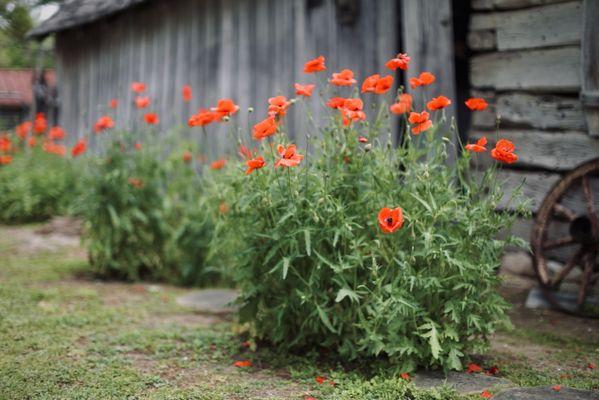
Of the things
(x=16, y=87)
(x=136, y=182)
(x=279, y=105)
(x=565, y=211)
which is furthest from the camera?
(x=16, y=87)

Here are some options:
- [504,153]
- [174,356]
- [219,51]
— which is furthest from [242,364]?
[219,51]

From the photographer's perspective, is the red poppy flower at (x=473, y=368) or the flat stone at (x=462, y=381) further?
the red poppy flower at (x=473, y=368)

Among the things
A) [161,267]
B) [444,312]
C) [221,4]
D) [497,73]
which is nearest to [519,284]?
[497,73]

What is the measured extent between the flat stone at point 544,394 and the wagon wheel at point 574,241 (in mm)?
1666

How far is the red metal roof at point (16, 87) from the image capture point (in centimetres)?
2100

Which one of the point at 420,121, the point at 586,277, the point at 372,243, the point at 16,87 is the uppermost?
the point at 16,87

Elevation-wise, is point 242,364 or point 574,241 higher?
point 574,241

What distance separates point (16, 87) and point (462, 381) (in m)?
22.0

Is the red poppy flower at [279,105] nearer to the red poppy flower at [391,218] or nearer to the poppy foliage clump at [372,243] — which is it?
the poppy foliage clump at [372,243]

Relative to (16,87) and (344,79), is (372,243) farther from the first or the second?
(16,87)

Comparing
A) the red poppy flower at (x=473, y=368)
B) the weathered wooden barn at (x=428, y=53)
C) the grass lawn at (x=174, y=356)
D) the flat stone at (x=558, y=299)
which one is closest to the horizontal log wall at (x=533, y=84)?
the weathered wooden barn at (x=428, y=53)

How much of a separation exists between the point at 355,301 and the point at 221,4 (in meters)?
4.71

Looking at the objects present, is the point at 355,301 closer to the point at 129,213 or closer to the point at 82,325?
the point at 82,325

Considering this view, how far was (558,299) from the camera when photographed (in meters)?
4.60
